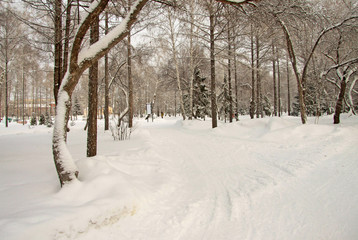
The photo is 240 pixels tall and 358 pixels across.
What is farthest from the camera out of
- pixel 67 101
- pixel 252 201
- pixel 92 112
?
pixel 92 112

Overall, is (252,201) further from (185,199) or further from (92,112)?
(92,112)

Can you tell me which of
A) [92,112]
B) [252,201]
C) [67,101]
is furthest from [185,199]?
[92,112]

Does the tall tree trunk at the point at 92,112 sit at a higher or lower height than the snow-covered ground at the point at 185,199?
higher

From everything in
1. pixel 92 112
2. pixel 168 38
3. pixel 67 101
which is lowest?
pixel 92 112

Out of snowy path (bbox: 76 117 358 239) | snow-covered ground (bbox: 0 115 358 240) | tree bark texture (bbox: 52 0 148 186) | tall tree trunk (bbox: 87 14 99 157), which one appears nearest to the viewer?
snow-covered ground (bbox: 0 115 358 240)

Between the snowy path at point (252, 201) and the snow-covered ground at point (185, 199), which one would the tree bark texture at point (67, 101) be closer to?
the snow-covered ground at point (185, 199)

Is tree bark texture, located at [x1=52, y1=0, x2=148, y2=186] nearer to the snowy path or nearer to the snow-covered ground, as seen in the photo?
the snow-covered ground

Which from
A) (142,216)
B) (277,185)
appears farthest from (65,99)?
(277,185)

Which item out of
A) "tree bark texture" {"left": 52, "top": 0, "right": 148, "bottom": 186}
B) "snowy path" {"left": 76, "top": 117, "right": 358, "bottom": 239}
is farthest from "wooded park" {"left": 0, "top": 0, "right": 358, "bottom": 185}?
"snowy path" {"left": 76, "top": 117, "right": 358, "bottom": 239}

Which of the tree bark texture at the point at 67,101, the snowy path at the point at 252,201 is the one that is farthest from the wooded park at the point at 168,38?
the snowy path at the point at 252,201

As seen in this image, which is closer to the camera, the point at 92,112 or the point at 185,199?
the point at 185,199

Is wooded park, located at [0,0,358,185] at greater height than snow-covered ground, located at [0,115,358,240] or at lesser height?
greater

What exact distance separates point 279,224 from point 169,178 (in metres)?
2.29

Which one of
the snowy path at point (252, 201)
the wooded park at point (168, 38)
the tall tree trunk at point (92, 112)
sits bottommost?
the snowy path at point (252, 201)
